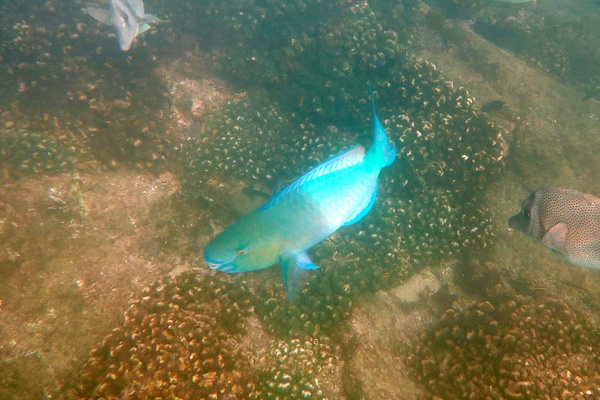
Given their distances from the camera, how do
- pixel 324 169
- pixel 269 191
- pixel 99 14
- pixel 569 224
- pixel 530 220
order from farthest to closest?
pixel 269 191 < pixel 99 14 < pixel 530 220 < pixel 569 224 < pixel 324 169

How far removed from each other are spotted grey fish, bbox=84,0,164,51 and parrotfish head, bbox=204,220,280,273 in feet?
22.3

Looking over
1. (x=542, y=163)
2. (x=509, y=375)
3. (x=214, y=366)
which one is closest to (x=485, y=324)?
(x=509, y=375)

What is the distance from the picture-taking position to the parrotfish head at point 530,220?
14.0 feet

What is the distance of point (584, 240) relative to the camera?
4043mm

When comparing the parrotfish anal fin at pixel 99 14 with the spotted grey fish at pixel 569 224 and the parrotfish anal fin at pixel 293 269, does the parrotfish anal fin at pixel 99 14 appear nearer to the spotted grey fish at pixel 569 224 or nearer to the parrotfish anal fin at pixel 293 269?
Answer: the parrotfish anal fin at pixel 293 269

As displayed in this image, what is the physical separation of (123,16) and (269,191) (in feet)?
16.3

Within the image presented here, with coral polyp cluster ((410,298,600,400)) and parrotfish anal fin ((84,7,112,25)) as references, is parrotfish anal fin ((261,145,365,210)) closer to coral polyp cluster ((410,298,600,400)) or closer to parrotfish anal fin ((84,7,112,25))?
coral polyp cluster ((410,298,600,400))

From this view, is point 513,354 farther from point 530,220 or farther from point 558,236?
point 530,220

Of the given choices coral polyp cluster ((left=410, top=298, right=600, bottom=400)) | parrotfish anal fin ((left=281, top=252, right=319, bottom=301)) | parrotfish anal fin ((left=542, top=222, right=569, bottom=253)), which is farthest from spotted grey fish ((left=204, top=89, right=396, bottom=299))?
parrotfish anal fin ((left=542, top=222, right=569, bottom=253))

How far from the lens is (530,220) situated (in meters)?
4.30

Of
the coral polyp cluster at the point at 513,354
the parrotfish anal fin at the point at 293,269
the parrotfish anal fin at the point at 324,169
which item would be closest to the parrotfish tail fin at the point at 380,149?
the parrotfish anal fin at the point at 324,169

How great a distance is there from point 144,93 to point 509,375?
8910mm

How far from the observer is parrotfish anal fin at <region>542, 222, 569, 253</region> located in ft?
13.5

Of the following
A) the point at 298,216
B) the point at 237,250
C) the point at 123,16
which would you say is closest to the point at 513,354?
the point at 298,216
